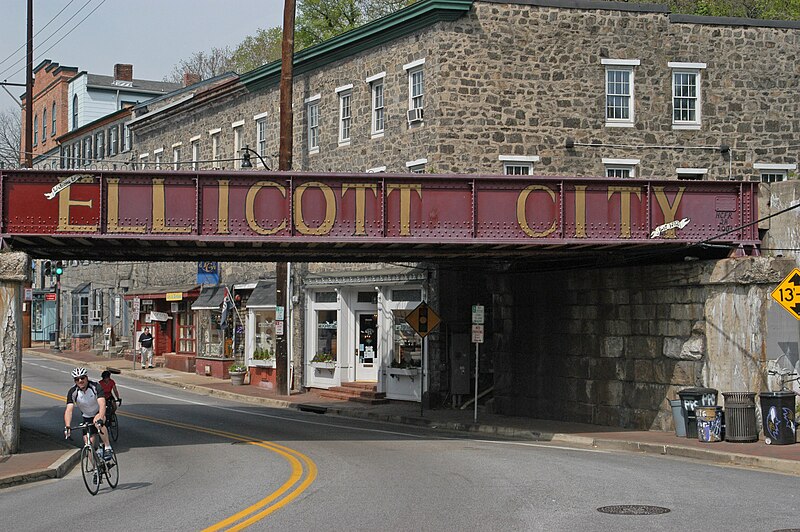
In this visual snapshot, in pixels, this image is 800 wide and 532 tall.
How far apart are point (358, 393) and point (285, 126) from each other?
868 cm

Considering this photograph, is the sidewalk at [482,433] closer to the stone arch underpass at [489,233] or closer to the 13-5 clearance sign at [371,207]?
the stone arch underpass at [489,233]

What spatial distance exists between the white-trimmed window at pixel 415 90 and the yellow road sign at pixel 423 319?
20.0 ft

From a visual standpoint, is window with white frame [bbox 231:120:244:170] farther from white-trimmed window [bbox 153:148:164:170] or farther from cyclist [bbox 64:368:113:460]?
cyclist [bbox 64:368:113:460]

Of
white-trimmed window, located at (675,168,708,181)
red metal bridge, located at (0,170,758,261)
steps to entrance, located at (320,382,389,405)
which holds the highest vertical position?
white-trimmed window, located at (675,168,708,181)

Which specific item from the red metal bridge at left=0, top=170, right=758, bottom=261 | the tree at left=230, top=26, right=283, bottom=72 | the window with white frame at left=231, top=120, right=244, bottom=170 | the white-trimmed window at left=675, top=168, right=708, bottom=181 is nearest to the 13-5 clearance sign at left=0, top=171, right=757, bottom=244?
the red metal bridge at left=0, top=170, right=758, bottom=261

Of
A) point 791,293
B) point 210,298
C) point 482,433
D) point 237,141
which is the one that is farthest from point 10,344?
point 210,298

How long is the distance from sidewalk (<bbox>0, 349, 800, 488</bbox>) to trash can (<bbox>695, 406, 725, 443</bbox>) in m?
0.18

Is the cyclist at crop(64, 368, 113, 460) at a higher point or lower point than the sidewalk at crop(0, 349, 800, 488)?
higher

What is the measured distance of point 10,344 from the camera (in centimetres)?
1967

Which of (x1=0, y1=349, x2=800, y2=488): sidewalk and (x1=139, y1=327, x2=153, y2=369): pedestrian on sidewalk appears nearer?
(x1=0, y1=349, x2=800, y2=488): sidewalk

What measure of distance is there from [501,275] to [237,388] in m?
13.9

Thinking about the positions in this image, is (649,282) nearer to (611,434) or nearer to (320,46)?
(611,434)

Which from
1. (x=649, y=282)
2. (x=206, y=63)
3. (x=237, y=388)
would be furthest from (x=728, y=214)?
(x=206, y=63)

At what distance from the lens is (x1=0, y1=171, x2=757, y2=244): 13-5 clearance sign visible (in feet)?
68.4
